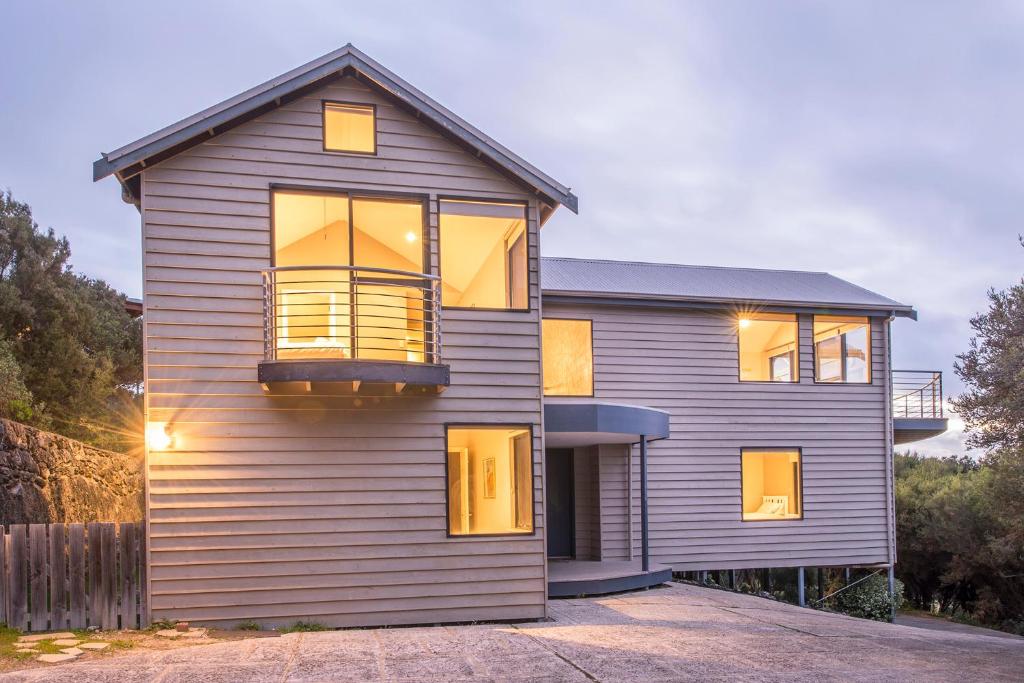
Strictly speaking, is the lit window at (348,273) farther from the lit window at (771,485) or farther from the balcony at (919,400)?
the balcony at (919,400)

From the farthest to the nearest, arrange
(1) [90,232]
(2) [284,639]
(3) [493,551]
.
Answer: (1) [90,232], (3) [493,551], (2) [284,639]

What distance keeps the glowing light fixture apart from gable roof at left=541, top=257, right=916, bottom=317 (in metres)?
6.85

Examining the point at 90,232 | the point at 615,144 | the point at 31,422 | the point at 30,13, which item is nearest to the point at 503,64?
the point at 615,144

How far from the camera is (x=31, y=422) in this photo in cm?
1468

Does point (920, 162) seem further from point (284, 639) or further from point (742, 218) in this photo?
point (284, 639)

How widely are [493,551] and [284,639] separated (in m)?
2.73

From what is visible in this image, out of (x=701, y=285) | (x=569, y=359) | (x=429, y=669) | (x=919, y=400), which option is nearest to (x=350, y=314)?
(x=429, y=669)

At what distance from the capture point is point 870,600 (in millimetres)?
15656

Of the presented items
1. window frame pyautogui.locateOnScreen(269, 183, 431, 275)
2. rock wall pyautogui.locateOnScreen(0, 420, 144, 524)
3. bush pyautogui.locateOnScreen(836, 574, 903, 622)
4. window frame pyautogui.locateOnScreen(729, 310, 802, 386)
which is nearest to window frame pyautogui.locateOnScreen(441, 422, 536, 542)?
window frame pyautogui.locateOnScreen(269, 183, 431, 275)

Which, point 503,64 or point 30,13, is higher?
point 503,64

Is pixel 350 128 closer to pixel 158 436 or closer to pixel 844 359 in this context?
pixel 158 436

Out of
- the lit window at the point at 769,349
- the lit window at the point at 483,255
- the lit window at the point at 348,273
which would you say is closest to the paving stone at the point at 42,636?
the lit window at the point at 348,273

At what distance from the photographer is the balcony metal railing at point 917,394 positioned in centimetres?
1697

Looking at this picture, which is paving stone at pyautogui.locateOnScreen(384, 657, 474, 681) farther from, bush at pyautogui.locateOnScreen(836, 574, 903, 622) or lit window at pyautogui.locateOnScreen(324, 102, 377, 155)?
bush at pyautogui.locateOnScreen(836, 574, 903, 622)
